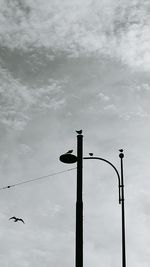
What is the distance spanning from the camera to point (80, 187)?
36.9 feet

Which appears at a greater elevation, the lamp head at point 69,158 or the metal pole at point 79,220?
the lamp head at point 69,158

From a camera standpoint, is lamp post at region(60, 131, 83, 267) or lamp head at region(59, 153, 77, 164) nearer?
lamp post at region(60, 131, 83, 267)

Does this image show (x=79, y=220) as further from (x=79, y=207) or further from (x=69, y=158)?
(x=69, y=158)

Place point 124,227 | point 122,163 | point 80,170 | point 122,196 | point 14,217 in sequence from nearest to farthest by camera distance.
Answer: point 80,170, point 122,196, point 124,227, point 122,163, point 14,217

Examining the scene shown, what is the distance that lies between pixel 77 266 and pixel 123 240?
971 cm

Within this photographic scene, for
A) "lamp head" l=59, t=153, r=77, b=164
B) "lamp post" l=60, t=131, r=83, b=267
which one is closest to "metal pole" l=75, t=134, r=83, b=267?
"lamp post" l=60, t=131, r=83, b=267

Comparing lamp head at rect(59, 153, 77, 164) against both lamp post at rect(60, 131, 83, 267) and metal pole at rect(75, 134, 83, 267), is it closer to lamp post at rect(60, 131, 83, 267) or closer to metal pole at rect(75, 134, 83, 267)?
lamp post at rect(60, 131, 83, 267)

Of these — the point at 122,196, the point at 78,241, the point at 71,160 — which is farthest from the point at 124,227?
the point at 78,241

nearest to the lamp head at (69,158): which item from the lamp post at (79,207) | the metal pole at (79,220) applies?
the lamp post at (79,207)

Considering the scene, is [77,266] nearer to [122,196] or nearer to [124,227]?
[122,196]

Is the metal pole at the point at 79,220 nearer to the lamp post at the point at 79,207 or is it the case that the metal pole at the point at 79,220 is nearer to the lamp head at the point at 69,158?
the lamp post at the point at 79,207

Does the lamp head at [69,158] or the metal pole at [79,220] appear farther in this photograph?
the lamp head at [69,158]

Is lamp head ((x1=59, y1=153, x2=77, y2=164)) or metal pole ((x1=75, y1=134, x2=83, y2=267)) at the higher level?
lamp head ((x1=59, y1=153, x2=77, y2=164))

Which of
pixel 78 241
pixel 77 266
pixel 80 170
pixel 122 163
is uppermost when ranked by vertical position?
pixel 122 163
